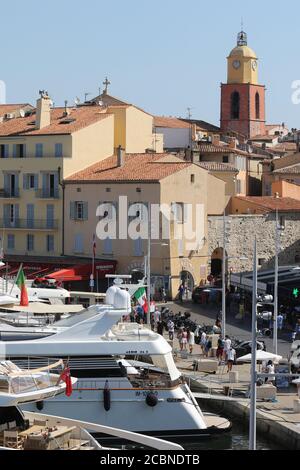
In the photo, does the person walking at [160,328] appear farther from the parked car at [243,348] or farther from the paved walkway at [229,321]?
the parked car at [243,348]

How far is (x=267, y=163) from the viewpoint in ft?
289

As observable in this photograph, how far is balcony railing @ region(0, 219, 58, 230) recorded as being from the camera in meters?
66.4

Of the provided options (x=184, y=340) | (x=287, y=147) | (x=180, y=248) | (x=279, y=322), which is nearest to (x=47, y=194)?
(x=180, y=248)

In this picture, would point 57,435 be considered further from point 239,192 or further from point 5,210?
point 239,192

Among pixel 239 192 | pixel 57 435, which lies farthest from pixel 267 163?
pixel 57 435

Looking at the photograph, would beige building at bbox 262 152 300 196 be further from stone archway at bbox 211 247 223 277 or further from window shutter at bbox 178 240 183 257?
window shutter at bbox 178 240 183 257

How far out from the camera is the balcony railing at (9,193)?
67812 mm

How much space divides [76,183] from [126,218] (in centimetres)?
384

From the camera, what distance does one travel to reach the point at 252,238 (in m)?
68.6

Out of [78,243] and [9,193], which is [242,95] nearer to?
[9,193]

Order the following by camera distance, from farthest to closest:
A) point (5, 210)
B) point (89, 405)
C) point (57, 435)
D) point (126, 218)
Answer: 1. point (5, 210)
2. point (126, 218)
3. point (89, 405)
4. point (57, 435)

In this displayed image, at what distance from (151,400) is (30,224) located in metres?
33.7

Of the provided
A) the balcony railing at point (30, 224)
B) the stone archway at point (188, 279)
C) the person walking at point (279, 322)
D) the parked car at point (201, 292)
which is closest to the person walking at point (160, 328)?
the person walking at point (279, 322)

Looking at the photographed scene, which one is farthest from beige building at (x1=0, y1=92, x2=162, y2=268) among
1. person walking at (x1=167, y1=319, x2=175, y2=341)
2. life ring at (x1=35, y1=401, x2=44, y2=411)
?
life ring at (x1=35, y1=401, x2=44, y2=411)
